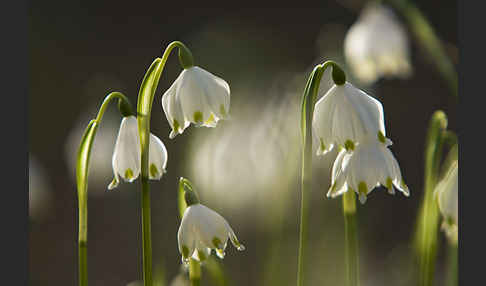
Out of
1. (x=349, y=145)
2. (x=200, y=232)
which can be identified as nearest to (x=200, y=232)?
(x=200, y=232)

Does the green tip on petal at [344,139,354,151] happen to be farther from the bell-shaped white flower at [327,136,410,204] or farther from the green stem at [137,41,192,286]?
the green stem at [137,41,192,286]

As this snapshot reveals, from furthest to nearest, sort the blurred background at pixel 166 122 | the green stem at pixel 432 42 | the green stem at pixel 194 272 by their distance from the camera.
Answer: the blurred background at pixel 166 122
the green stem at pixel 432 42
the green stem at pixel 194 272

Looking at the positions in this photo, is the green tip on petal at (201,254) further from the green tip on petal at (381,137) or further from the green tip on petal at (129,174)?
the green tip on petal at (381,137)

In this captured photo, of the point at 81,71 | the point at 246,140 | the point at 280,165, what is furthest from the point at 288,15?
the point at 280,165

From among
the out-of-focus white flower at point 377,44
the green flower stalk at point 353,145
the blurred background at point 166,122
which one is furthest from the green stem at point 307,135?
the out-of-focus white flower at point 377,44

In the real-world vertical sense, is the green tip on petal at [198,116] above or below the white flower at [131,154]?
above

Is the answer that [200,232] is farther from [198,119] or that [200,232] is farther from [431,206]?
[431,206]

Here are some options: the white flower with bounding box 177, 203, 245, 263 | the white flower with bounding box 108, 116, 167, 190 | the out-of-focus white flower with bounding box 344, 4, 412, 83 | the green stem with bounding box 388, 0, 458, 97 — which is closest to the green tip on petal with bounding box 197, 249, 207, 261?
the white flower with bounding box 177, 203, 245, 263
